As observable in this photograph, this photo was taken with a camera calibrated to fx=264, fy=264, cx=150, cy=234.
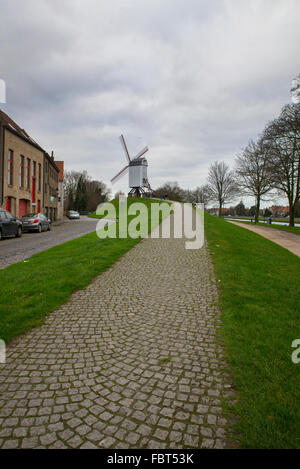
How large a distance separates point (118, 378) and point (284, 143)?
2299 centimetres

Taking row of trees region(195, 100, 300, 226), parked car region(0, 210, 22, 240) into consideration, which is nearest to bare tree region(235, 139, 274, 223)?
row of trees region(195, 100, 300, 226)

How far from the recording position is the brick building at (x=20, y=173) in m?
22.5

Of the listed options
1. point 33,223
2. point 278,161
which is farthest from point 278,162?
point 33,223

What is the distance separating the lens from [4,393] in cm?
269

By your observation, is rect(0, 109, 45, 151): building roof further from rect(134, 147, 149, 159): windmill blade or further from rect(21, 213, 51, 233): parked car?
rect(134, 147, 149, 159): windmill blade

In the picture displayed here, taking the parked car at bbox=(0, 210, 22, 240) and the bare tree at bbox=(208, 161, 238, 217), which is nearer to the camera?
the parked car at bbox=(0, 210, 22, 240)

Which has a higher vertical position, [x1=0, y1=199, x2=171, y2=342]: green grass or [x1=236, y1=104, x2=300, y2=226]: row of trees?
[x1=236, y1=104, x2=300, y2=226]: row of trees

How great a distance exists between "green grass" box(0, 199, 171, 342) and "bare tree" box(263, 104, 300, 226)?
16.5 meters

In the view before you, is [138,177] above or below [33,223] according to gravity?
above

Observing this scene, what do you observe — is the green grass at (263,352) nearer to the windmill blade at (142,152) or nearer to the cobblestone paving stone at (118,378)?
the cobblestone paving stone at (118,378)

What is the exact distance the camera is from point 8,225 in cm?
1517

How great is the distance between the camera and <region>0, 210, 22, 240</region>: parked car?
14.7m

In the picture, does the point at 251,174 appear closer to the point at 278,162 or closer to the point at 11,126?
the point at 278,162

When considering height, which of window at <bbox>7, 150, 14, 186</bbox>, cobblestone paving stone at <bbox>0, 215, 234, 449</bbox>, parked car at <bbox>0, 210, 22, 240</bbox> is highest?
window at <bbox>7, 150, 14, 186</bbox>
